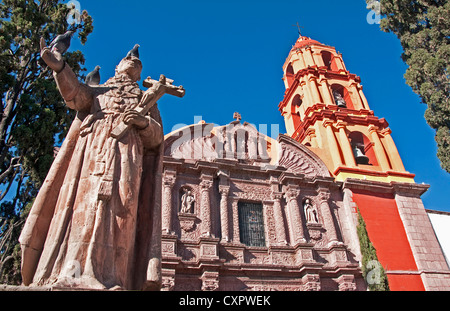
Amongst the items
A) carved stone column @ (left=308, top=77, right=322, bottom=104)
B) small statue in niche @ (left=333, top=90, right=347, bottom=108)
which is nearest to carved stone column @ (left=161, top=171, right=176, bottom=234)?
carved stone column @ (left=308, top=77, right=322, bottom=104)

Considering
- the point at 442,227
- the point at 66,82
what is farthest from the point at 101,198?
the point at 442,227

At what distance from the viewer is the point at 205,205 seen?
1151cm

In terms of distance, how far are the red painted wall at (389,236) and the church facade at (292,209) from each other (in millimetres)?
38

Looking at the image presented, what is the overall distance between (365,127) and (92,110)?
48.4 feet

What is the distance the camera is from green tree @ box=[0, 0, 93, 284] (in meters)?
8.15

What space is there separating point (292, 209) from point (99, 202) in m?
10.2

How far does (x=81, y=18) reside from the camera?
420 inches

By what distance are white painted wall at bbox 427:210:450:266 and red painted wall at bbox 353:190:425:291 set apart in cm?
166

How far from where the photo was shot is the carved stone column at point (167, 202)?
10.5 metres

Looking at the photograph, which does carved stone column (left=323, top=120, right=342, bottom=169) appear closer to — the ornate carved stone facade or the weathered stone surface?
the ornate carved stone facade

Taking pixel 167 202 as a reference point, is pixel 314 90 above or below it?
above

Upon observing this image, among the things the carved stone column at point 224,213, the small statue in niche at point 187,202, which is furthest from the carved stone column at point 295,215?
the small statue in niche at point 187,202

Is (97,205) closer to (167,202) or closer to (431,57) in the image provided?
(167,202)

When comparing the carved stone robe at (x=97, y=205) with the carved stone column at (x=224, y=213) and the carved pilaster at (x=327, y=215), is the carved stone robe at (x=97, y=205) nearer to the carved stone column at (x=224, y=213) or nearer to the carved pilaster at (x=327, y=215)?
the carved stone column at (x=224, y=213)
